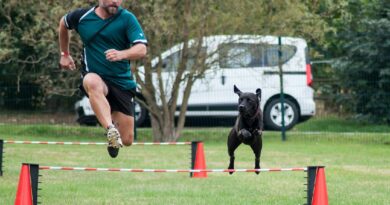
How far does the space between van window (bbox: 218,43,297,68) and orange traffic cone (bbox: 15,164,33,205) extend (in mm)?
11405

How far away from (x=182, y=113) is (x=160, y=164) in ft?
17.5

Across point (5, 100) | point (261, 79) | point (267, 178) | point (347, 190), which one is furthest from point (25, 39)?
point (347, 190)

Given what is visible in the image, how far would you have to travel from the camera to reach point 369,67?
21.5 m

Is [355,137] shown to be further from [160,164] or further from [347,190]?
[347,190]

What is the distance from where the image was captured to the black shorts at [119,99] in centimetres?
946

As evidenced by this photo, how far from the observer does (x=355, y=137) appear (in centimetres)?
2083

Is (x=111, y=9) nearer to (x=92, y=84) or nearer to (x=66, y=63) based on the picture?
(x=92, y=84)

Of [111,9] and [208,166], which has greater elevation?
[111,9]

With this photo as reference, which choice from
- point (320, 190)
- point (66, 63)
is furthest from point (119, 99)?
point (320, 190)

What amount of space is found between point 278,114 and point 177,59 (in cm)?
274

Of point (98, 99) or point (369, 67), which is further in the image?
point (369, 67)

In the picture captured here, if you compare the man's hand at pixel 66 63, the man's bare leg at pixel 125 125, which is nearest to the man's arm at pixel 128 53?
the man's hand at pixel 66 63

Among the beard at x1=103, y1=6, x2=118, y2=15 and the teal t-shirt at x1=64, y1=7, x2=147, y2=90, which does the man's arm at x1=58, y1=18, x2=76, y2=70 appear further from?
the beard at x1=103, y1=6, x2=118, y2=15

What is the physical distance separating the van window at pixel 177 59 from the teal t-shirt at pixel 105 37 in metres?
11.6
